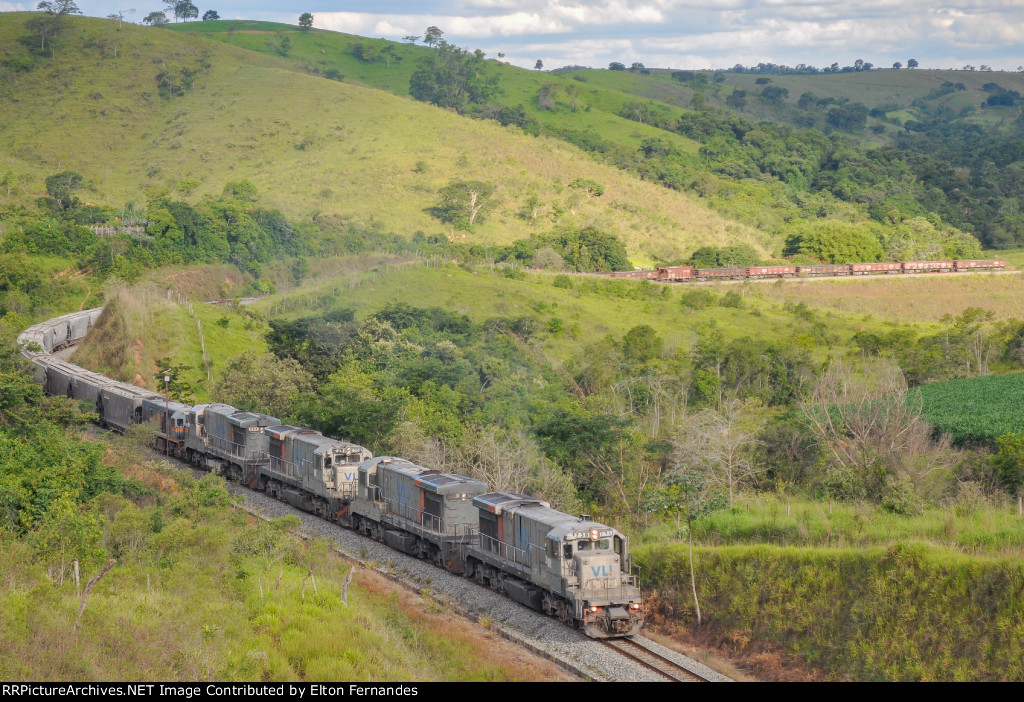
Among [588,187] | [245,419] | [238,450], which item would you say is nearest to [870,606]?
[245,419]

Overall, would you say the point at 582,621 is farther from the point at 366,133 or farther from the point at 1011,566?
the point at 366,133

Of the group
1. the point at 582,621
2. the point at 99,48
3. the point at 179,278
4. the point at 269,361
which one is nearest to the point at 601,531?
the point at 582,621

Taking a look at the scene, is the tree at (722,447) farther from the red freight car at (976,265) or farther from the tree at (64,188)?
the tree at (64,188)

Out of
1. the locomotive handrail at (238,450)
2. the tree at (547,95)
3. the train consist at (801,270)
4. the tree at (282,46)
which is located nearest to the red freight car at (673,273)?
the train consist at (801,270)

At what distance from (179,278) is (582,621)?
7118 centimetres

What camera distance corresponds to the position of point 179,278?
8538 centimetres

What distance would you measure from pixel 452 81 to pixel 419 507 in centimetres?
15527

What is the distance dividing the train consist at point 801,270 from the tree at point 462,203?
847 inches

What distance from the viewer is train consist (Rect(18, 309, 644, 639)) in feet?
75.4

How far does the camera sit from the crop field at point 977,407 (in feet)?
124

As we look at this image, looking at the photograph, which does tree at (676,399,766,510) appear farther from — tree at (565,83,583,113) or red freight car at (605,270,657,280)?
tree at (565,83,583,113)

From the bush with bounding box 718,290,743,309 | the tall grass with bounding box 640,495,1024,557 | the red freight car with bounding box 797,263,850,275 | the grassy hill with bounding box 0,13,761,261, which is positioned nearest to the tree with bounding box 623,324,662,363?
the bush with bounding box 718,290,743,309

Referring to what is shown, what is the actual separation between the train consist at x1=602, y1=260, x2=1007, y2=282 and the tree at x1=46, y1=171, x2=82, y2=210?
56.5m

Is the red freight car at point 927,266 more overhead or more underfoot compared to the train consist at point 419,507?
more overhead
